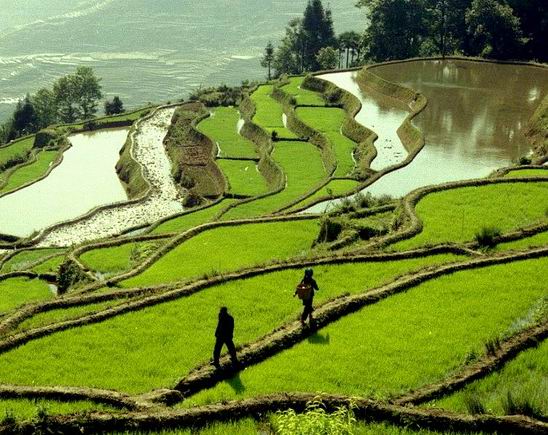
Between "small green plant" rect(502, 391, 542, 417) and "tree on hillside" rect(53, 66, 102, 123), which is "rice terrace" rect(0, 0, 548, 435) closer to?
"small green plant" rect(502, 391, 542, 417)

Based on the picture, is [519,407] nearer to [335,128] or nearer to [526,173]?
[526,173]

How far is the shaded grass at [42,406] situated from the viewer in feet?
37.5

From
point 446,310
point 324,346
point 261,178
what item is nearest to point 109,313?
point 324,346

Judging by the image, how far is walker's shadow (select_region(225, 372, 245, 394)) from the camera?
12.6 m

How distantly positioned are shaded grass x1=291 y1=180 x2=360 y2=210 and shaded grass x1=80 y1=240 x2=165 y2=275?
766 centimetres

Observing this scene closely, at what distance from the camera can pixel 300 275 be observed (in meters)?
18.5

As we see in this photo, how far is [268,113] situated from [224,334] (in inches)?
1858

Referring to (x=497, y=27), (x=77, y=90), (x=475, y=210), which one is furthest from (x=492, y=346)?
(x=77, y=90)

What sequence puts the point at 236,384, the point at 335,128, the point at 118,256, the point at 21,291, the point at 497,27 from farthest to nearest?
the point at 497,27
the point at 335,128
the point at 118,256
the point at 21,291
the point at 236,384

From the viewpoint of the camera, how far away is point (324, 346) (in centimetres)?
1421

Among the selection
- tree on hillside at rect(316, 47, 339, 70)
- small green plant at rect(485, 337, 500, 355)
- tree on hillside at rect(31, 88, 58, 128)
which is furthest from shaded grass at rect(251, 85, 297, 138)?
small green plant at rect(485, 337, 500, 355)

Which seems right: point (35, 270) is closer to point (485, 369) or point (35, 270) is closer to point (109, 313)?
point (109, 313)

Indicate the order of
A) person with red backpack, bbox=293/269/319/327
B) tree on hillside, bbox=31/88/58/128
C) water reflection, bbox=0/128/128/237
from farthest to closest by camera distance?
tree on hillside, bbox=31/88/58/128, water reflection, bbox=0/128/128/237, person with red backpack, bbox=293/269/319/327

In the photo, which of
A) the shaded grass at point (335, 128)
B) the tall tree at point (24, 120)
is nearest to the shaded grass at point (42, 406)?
the shaded grass at point (335, 128)
